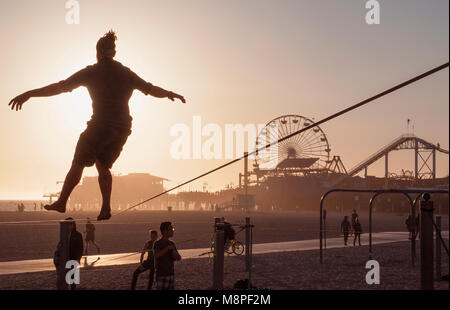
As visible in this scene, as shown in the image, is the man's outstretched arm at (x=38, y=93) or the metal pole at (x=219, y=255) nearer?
the man's outstretched arm at (x=38, y=93)

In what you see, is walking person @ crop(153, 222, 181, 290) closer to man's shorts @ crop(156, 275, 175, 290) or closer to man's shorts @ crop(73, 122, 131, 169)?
man's shorts @ crop(156, 275, 175, 290)

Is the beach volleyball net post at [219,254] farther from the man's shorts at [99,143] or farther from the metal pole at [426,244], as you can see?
the man's shorts at [99,143]

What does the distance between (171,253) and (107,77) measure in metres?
6.49

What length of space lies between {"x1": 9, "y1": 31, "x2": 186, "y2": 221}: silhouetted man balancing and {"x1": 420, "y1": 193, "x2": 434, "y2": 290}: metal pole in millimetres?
2441

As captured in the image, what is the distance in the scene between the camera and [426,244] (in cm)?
424

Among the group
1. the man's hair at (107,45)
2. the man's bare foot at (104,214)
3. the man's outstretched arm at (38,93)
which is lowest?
the man's bare foot at (104,214)

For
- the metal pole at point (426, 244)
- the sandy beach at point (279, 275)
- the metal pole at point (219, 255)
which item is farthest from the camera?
the sandy beach at point (279, 275)

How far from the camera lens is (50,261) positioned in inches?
910

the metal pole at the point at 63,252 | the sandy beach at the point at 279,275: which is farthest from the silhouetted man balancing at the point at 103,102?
the sandy beach at the point at 279,275

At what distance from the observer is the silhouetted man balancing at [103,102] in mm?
3156

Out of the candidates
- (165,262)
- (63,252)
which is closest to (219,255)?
(165,262)

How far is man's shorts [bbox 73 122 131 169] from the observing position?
3.17 metres
